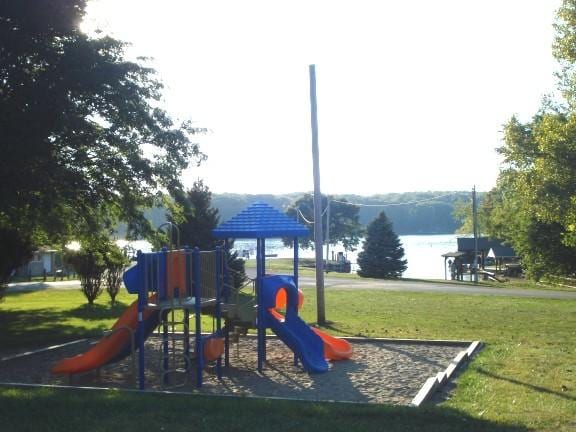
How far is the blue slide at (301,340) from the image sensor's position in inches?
430

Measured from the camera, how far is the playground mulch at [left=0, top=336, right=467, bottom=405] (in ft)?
30.9

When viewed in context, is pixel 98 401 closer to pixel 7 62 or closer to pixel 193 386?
pixel 193 386

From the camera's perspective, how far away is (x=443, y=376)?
31.7 ft

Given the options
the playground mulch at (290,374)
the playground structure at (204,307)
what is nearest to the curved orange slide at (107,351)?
the playground structure at (204,307)

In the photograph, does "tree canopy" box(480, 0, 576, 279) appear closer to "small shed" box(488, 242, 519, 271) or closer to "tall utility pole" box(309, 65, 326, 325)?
"tall utility pole" box(309, 65, 326, 325)

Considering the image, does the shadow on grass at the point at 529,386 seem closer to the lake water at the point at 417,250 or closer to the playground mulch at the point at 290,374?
the playground mulch at the point at 290,374

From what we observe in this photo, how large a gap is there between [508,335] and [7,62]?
11.7 meters

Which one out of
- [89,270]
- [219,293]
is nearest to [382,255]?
[89,270]

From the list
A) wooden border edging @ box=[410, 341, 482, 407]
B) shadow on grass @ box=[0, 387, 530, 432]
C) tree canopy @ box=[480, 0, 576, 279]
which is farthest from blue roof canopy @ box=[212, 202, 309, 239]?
tree canopy @ box=[480, 0, 576, 279]

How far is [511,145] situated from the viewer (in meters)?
29.3

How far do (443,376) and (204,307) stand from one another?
12.7 ft

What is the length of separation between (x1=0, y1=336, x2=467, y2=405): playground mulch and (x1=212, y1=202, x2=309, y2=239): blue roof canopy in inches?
82.3

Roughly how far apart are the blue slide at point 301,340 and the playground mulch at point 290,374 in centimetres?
18

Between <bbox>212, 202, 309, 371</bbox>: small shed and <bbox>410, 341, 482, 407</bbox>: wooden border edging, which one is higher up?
<bbox>212, 202, 309, 371</bbox>: small shed
